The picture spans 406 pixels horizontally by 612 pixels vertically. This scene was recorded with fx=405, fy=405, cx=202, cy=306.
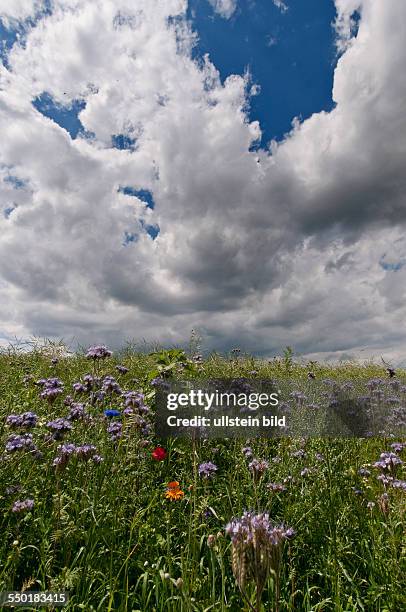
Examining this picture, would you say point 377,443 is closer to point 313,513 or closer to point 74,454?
point 313,513

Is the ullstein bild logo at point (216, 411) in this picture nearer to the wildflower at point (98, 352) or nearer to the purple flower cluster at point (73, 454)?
the wildflower at point (98, 352)

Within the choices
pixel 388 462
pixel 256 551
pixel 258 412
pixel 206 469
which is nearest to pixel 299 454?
pixel 388 462

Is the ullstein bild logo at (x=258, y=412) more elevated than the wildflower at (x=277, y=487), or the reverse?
the ullstein bild logo at (x=258, y=412)

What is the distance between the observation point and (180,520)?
3.93 metres

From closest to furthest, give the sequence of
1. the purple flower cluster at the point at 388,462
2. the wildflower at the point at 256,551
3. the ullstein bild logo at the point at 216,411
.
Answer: the wildflower at the point at 256,551
the purple flower cluster at the point at 388,462
the ullstein bild logo at the point at 216,411

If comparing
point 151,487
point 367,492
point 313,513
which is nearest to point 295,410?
point 367,492

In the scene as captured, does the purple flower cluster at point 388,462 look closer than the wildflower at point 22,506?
No

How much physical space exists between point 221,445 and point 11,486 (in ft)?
8.89

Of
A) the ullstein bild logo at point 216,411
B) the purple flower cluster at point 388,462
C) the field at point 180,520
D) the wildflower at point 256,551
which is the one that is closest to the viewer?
the wildflower at point 256,551

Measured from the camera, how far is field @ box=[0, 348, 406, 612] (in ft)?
9.29

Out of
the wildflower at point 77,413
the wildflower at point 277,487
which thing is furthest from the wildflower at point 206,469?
the wildflower at point 77,413

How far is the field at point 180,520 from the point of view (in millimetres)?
2830

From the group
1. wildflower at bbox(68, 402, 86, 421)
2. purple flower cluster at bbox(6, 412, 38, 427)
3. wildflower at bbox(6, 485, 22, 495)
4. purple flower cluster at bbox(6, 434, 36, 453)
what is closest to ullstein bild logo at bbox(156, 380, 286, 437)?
wildflower at bbox(68, 402, 86, 421)

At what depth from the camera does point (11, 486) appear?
3643 mm
